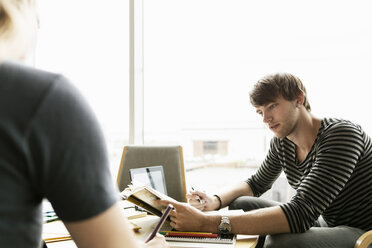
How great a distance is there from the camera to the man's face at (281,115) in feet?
5.47

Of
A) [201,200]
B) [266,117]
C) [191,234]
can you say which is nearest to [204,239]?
[191,234]

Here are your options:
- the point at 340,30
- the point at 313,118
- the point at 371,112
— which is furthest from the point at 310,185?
the point at 340,30

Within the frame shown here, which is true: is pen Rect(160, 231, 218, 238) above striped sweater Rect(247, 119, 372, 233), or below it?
below

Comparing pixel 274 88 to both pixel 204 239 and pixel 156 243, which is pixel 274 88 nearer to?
pixel 204 239

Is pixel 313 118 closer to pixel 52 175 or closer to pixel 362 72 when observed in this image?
pixel 362 72

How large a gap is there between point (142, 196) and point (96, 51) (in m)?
2.40

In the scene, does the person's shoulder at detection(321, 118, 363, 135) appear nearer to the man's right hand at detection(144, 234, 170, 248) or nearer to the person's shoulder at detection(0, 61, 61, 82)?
the man's right hand at detection(144, 234, 170, 248)

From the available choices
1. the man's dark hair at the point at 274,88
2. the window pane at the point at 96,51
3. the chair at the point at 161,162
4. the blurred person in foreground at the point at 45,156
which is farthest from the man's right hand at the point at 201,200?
the window pane at the point at 96,51

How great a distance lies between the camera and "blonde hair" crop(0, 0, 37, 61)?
455mm

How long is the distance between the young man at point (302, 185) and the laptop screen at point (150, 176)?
0.19 metres

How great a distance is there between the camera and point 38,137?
0.41 meters

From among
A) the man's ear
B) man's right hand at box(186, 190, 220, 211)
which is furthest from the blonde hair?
the man's ear

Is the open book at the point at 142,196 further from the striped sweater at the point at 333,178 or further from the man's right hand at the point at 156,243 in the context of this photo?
the striped sweater at the point at 333,178

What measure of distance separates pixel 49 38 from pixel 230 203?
2.73 metres
